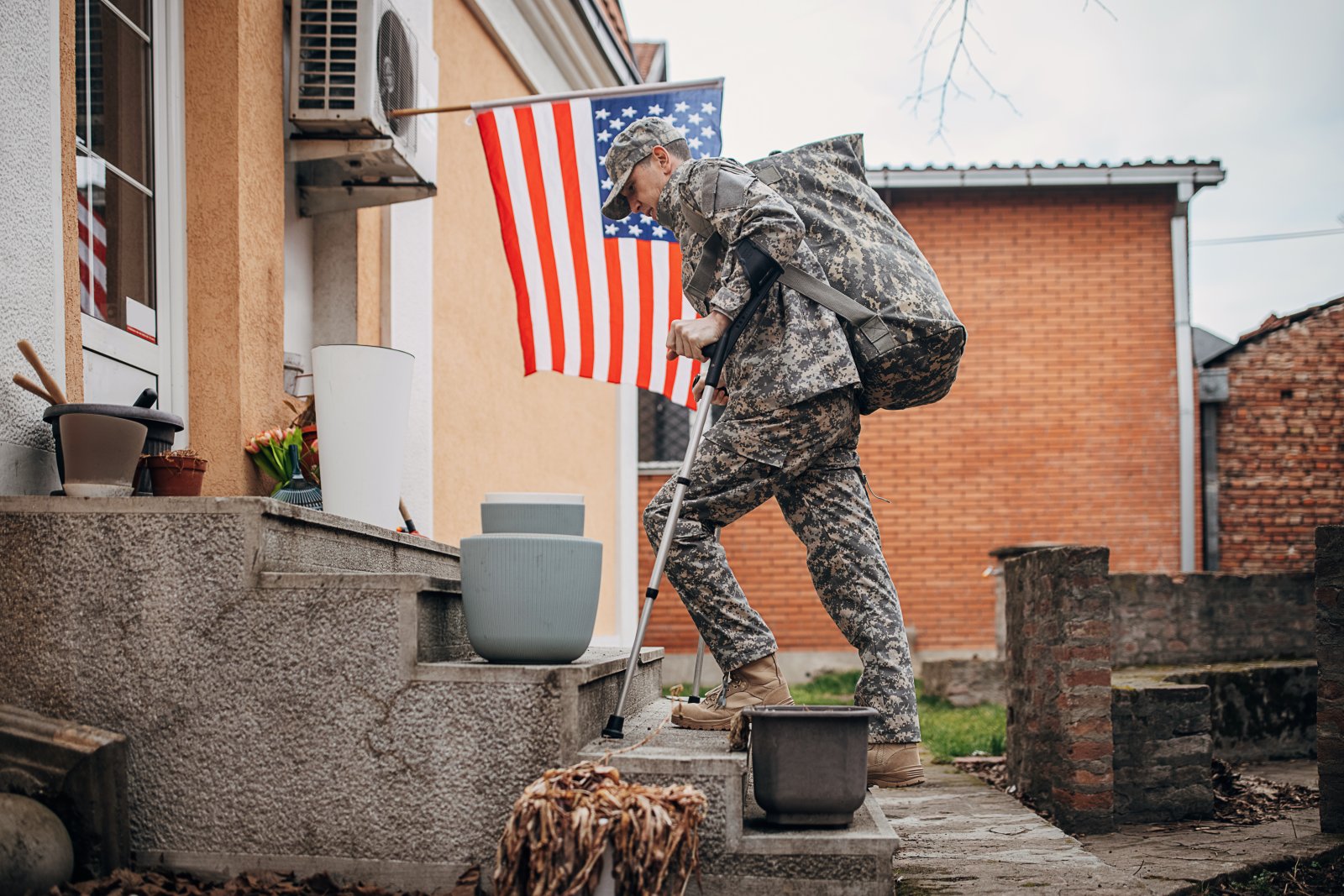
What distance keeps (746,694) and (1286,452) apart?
37.3ft

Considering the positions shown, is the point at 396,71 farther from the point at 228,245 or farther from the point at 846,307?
the point at 846,307

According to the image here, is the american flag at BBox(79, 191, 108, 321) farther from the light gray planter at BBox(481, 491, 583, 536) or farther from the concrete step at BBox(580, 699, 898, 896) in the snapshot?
the concrete step at BBox(580, 699, 898, 896)

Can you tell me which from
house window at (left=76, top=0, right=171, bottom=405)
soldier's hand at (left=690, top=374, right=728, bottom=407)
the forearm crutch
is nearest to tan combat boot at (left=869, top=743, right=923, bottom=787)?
the forearm crutch

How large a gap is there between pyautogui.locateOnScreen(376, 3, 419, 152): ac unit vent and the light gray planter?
2340 millimetres

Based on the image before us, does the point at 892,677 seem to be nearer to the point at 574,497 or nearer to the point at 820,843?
the point at 820,843

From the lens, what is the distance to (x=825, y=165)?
354 centimetres

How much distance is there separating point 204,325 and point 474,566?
5.98ft

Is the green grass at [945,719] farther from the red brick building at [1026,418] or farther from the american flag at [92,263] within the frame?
the american flag at [92,263]

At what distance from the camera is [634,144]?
3.52m

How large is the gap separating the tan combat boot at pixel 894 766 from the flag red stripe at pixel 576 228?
9.99ft

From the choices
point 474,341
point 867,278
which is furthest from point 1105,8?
point 474,341

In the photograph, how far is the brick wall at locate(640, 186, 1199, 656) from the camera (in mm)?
12914

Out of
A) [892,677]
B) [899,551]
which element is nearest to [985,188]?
[899,551]

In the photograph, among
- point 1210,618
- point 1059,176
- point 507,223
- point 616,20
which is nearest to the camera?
point 507,223
